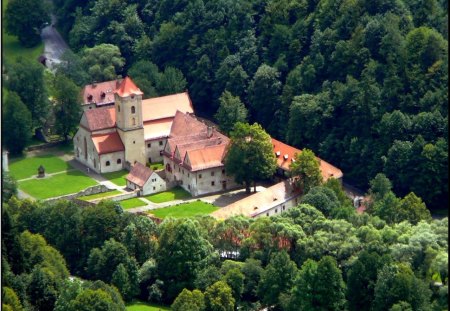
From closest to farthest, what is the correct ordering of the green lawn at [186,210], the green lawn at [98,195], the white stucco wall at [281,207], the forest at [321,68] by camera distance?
the white stucco wall at [281,207] → the green lawn at [186,210] → the forest at [321,68] → the green lawn at [98,195]

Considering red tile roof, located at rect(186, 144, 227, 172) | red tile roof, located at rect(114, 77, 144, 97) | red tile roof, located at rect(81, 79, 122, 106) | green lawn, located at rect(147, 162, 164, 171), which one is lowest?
green lawn, located at rect(147, 162, 164, 171)

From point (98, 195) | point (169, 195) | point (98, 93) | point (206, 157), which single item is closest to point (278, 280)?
point (169, 195)

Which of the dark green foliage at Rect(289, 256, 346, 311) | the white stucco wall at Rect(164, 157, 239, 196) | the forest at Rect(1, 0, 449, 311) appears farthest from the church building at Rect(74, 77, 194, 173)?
the dark green foliage at Rect(289, 256, 346, 311)

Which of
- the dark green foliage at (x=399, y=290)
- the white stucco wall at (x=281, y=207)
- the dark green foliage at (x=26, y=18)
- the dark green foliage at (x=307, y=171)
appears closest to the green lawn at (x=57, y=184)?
the white stucco wall at (x=281, y=207)

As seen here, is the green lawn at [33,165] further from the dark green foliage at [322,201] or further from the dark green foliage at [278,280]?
the dark green foliage at [278,280]

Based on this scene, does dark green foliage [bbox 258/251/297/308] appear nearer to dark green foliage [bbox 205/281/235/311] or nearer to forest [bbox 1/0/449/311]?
forest [bbox 1/0/449/311]

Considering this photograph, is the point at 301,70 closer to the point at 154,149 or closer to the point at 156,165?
the point at 154,149
